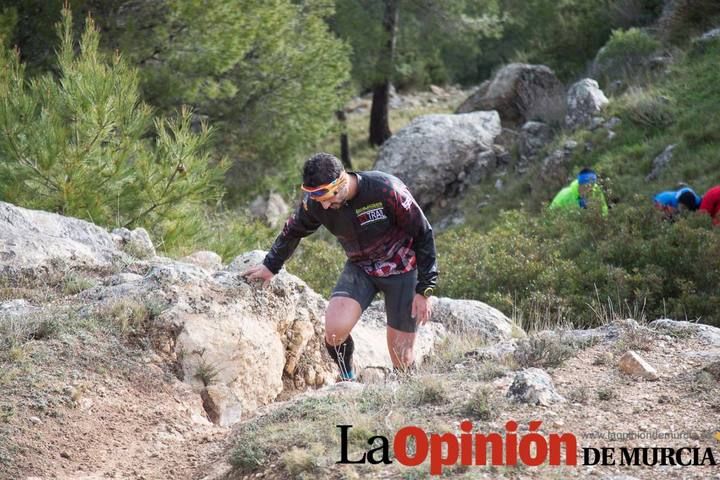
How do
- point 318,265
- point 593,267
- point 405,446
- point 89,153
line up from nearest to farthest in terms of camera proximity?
point 405,446 → point 89,153 → point 593,267 → point 318,265

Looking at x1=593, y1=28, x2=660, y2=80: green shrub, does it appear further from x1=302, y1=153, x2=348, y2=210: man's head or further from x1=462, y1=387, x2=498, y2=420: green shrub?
x1=462, y1=387, x2=498, y2=420: green shrub

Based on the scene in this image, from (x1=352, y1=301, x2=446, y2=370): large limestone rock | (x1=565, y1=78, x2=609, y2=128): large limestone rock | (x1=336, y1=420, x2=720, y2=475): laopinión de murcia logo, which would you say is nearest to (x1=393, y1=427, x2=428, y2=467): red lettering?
(x1=336, y1=420, x2=720, y2=475): laopinión de murcia logo

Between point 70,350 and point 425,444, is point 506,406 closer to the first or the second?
point 425,444

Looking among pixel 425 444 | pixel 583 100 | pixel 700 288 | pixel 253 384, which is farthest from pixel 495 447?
pixel 583 100

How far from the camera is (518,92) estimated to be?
20312 millimetres

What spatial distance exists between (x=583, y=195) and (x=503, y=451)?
866 centimetres

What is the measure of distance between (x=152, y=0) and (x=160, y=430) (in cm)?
949

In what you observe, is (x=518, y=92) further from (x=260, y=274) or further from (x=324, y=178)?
(x=324, y=178)

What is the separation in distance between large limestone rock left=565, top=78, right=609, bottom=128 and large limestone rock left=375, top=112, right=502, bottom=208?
192 cm

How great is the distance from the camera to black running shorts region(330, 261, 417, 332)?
18.1 feet

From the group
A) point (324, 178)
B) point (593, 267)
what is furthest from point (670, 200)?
point (324, 178)

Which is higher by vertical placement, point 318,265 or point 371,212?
point 371,212

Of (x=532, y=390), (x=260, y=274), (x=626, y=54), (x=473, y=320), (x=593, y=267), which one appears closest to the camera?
(x=532, y=390)

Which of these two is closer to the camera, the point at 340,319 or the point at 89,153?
the point at 340,319
